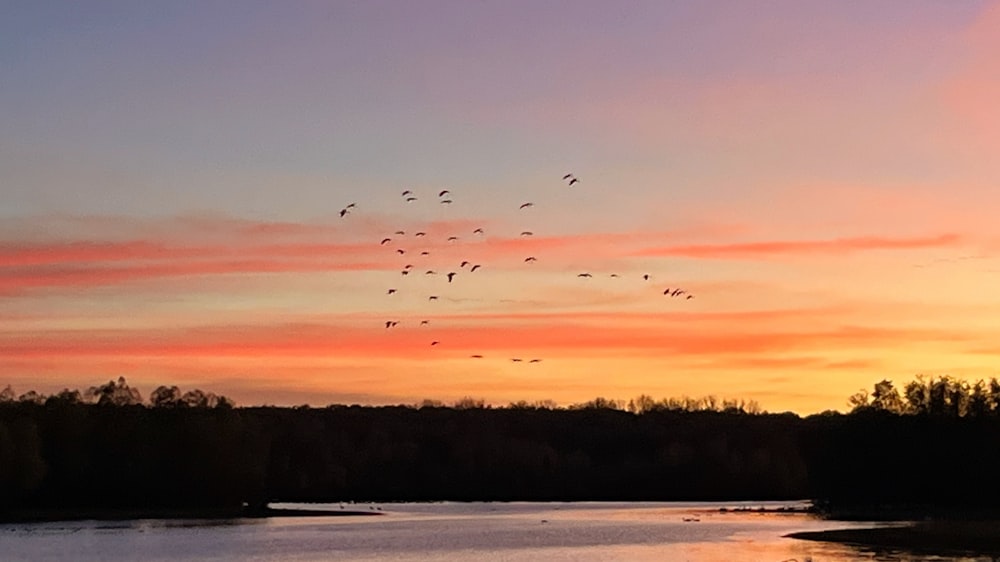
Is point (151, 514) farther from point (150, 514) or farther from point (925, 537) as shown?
point (925, 537)

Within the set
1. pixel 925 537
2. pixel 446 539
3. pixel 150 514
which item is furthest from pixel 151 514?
pixel 925 537

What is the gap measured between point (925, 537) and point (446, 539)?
31.8 m

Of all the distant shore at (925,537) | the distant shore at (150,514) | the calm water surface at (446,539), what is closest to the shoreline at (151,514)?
the distant shore at (150,514)

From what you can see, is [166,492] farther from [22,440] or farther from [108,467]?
[22,440]

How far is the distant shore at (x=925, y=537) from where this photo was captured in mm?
90125

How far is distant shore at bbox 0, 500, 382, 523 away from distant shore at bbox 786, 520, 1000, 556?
62006 millimetres

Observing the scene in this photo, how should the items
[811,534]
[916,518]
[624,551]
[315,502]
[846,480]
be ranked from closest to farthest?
[624,551] < [811,534] < [916,518] < [846,480] < [315,502]

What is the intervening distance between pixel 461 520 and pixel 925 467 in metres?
45.0

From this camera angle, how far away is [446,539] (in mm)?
108125

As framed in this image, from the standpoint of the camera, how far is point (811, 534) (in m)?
104

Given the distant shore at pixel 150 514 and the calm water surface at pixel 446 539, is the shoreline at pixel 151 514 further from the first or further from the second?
the calm water surface at pixel 446 539

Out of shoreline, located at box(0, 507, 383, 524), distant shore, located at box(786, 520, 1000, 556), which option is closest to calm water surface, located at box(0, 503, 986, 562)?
distant shore, located at box(786, 520, 1000, 556)

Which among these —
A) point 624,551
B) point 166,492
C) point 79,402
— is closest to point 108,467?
point 166,492

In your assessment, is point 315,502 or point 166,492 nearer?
point 166,492
